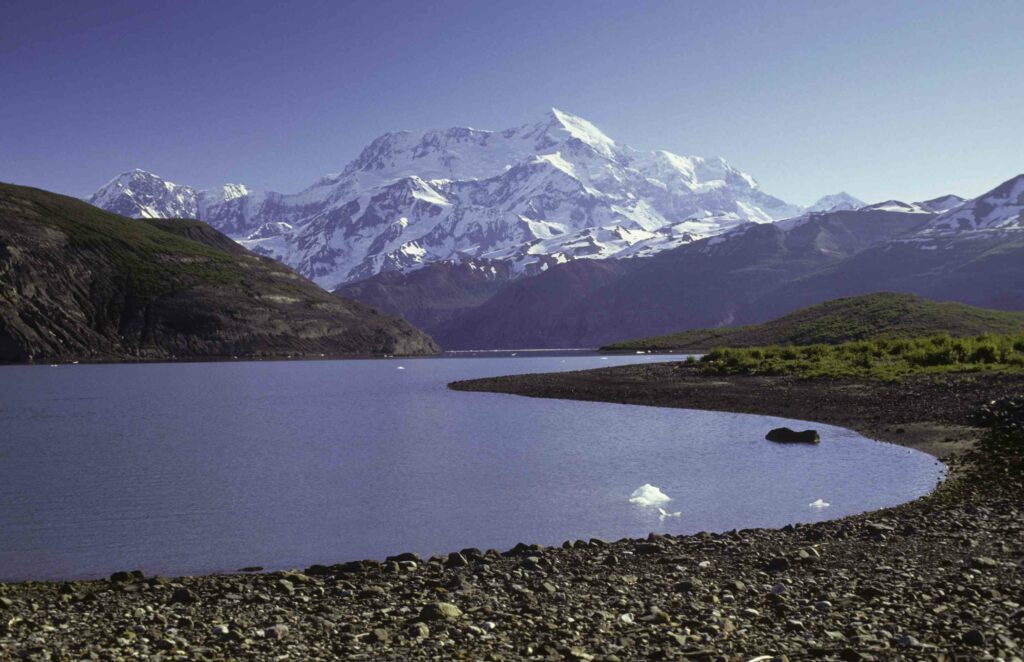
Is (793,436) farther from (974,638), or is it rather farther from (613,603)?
(974,638)

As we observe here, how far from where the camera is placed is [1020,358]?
7569cm

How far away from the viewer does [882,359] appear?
93.1 meters

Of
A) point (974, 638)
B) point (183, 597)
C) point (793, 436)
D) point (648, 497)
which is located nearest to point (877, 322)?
point (793, 436)

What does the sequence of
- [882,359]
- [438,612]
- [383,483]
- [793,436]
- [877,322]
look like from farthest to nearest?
[877,322], [882,359], [793,436], [383,483], [438,612]

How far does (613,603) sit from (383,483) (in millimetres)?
20738

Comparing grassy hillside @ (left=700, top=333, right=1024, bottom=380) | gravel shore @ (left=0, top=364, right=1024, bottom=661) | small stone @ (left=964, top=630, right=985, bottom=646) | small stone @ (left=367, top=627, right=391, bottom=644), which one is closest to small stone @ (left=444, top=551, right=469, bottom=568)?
gravel shore @ (left=0, top=364, right=1024, bottom=661)

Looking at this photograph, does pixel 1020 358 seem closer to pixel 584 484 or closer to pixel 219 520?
pixel 584 484

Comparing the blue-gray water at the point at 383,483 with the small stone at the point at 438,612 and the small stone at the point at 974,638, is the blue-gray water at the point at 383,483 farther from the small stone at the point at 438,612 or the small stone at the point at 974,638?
the small stone at the point at 974,638

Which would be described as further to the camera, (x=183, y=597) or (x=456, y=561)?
(x=456, y=561)

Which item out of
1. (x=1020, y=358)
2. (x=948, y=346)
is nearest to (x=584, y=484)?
(x=1020, y=358)

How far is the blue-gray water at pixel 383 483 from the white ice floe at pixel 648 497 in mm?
615

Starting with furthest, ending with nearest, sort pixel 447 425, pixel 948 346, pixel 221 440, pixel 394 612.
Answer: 1. pixel 948 346
2. pixel 447 425
3. pixel 221 440
4. pixel 394 612

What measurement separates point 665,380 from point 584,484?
61.2 meters

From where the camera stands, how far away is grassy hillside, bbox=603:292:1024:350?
5876 inches
